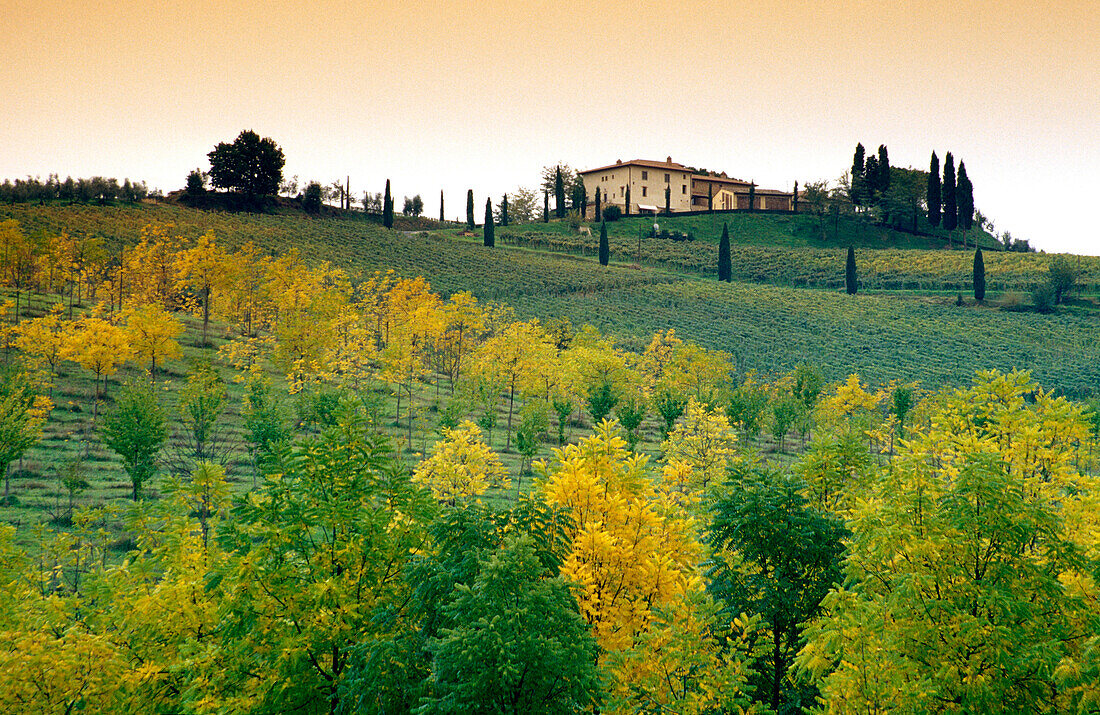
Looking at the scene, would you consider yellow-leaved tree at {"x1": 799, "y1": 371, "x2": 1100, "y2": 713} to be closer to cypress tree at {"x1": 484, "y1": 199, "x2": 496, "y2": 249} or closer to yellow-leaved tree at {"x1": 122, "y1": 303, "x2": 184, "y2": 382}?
yellow-leaved tree at {"x1": 122, "y1": 303, "x2": 184, "y2": 382}

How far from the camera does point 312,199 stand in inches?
4749

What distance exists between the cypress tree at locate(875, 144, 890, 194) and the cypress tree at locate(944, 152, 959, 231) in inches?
390

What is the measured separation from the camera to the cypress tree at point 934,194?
120 metres

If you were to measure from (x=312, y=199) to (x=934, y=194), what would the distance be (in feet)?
355

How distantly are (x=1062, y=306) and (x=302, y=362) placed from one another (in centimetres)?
9041

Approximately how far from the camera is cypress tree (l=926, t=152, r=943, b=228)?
120 metres

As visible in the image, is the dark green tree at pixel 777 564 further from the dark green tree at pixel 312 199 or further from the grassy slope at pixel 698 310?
the dark green tree at pixel 312 199

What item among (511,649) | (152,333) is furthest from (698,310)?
(511,649)

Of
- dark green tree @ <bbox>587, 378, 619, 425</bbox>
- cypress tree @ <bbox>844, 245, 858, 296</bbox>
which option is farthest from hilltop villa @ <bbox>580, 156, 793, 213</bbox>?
dark green tree @ <bbox>587, 378, 619, 425</bbox>

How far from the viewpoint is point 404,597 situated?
1412 cm

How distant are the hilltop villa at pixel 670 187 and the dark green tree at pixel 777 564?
133 m

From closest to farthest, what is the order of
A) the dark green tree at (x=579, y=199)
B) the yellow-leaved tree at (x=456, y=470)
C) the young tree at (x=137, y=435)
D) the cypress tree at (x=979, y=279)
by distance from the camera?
1. the yellow-leaved tree at (x=456, y=470)
2. the young tree at (x=137, y=435)
3. the cypress tree at (x=979, y=279)
4. the dark green tree at (x=579, y=199)

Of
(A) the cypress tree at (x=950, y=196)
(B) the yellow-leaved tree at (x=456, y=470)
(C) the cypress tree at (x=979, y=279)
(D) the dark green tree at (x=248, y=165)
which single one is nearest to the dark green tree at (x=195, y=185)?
(D) the dark green tree at (x=248, y=165)

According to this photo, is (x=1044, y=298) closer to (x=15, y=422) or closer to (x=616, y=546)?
(x=616, y=546)
